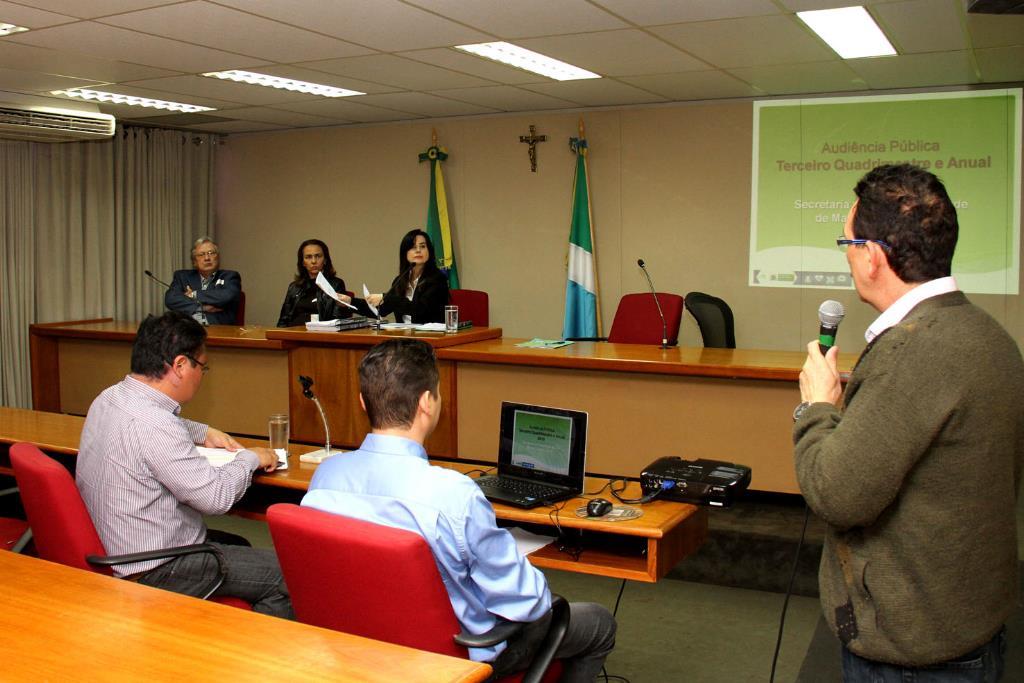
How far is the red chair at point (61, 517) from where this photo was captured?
2512 millimetres

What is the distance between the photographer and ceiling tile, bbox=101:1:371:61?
429 cm

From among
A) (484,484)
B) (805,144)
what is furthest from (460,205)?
(484,484)

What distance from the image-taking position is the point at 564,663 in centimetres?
242

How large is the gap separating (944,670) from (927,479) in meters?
0.33

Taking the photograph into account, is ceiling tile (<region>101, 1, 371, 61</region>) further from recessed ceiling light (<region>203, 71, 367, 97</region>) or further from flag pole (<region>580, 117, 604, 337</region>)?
flag pole (<region>580, 117, 604, 337</region>)

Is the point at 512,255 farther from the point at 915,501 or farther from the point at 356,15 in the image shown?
the point at 915,501

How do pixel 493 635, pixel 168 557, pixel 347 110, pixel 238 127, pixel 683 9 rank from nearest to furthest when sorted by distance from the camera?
pixel 493 635, pixel 168 557, pixel 683 9, pixel 347 110, pixel 238 127

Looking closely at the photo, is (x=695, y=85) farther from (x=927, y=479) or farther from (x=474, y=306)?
(x=927, y=479)

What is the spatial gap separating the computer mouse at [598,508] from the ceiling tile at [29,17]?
10.9ft

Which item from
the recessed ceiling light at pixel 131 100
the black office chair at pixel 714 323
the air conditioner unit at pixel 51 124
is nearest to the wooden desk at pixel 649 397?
the black office chair at pixel 714 323

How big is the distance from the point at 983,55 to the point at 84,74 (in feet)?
16.9

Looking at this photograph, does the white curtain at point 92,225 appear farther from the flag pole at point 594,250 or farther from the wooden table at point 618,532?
the wooden table at point 618,532

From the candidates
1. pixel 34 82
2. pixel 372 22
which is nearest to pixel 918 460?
pixel 372 22

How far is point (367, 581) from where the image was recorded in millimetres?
1942
